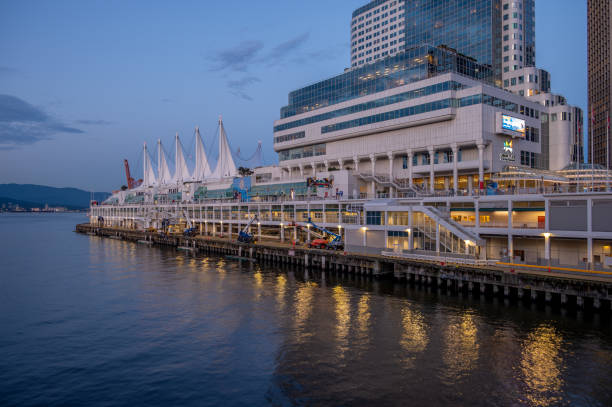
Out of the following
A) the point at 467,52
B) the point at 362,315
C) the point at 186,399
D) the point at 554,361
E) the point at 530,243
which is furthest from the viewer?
the point at 467,52

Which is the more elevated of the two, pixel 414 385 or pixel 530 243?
pixel 530 243

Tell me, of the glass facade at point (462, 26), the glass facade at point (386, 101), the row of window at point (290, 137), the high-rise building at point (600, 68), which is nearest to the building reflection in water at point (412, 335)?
the glass facade at point (386, 101)

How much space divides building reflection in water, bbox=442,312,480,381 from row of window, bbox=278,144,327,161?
245 feet

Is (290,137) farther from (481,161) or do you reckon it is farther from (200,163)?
(481,161)

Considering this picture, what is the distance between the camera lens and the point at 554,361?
95.4 feet

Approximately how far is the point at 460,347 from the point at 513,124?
203ft

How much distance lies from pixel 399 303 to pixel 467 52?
9594 centimetres

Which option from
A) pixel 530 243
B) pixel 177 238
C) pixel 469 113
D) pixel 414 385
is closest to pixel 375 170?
pixel 469 113

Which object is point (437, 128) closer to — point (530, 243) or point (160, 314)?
point (530, 243)

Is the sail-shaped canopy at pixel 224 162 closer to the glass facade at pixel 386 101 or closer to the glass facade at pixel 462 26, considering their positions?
the glass facade at pixel 386 101

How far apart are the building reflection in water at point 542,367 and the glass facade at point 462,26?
92.6 meters

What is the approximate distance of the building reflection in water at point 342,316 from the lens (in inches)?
1278

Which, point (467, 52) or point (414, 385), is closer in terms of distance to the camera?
point (414, 385)

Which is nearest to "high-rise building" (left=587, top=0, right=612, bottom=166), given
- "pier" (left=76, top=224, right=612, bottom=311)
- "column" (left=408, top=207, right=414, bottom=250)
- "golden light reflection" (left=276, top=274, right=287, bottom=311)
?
"column" (left=408, top=207, right=414, bottom=250)
